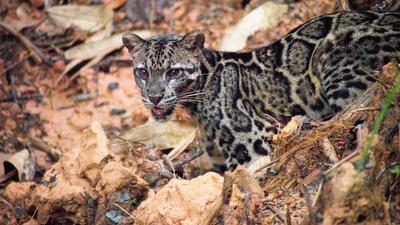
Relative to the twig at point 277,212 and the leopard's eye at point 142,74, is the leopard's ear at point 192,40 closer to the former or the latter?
the leopard's eye at point 142,74

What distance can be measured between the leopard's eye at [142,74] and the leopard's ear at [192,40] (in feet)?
1.53

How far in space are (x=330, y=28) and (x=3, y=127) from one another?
4.63 meters

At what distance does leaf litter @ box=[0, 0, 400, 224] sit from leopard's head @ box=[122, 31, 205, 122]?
2.03 feet

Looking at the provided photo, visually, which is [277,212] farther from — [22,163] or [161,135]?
[22,163]

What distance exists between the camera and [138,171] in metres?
8.14

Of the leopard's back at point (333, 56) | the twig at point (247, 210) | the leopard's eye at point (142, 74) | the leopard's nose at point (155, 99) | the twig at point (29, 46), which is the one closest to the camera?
the twig at point (247, 210)

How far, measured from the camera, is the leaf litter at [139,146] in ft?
16.2

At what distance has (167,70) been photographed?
23.6 feet

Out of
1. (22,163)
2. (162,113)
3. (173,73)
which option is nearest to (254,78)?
(173,73)

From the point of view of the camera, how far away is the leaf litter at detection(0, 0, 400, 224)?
4.95 m

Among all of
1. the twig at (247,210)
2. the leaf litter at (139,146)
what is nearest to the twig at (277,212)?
the leaf litter at (139,146)

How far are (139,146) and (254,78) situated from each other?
6.28ft

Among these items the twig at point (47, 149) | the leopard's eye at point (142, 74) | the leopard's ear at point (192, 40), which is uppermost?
the leopard's ear at point (192, 40)

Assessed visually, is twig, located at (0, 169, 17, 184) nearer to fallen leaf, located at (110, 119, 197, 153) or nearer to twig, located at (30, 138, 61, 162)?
twig, located at (30, 138, 61, 162)
